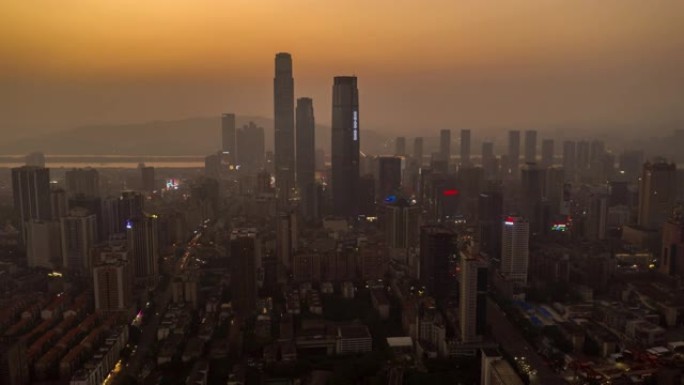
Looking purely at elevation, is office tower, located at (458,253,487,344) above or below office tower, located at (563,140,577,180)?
below

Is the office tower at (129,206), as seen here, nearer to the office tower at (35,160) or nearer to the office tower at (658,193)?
the office tower at (35,160)

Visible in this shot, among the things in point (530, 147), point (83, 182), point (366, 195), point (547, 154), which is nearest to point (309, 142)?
point (366, 195)

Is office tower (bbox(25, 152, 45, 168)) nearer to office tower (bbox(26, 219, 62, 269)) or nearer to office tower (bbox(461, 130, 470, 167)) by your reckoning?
office tower (bbox(26, 219, 62, 269))

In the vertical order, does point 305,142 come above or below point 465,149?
above

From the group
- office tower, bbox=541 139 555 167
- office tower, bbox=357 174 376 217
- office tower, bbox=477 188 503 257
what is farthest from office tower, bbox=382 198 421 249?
office tower, bbox=541 139 555 167

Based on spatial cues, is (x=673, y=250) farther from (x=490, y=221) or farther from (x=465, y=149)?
(x=465, y=149)

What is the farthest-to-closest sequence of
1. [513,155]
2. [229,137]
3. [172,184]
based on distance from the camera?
1. [513,155]
2. [229,137]
3. [172,184]
